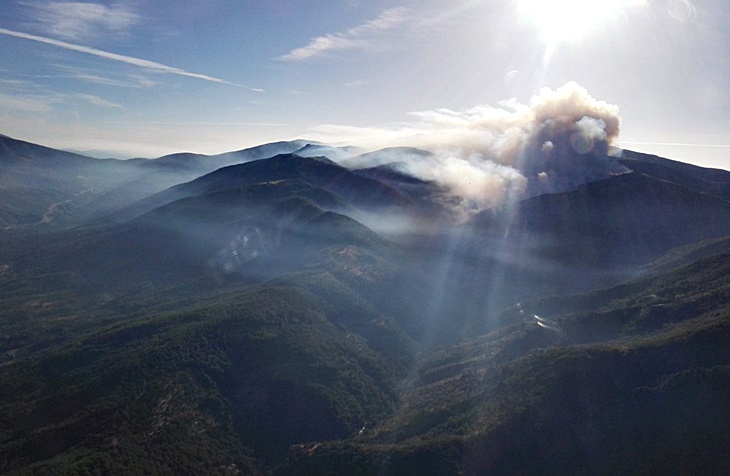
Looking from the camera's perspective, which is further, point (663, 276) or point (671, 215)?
point (671, 215)

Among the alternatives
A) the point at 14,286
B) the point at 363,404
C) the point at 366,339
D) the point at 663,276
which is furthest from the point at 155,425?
the point at 14,286

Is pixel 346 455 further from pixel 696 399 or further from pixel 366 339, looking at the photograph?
pixel 696 399

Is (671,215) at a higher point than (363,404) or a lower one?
higher

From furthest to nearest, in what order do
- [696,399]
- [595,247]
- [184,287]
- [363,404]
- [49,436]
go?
[595,247]
[184,287]
[363,404]
[49,436]
[696,399]

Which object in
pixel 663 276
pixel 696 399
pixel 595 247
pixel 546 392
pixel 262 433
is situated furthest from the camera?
pixel 595 247

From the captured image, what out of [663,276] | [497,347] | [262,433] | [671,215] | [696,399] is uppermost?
[671,215]

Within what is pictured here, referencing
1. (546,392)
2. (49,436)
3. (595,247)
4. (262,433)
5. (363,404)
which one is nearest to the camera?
(49,436)

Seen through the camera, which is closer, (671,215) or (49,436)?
(49,436)

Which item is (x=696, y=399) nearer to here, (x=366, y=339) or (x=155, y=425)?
(x=366, y=339)

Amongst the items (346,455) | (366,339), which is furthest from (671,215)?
(346,455)
